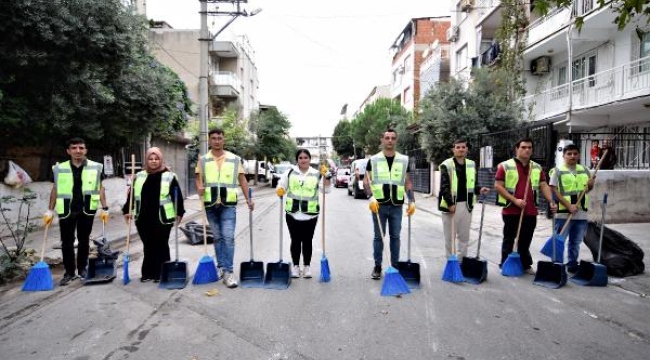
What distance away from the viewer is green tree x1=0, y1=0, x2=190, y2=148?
817 centimetres

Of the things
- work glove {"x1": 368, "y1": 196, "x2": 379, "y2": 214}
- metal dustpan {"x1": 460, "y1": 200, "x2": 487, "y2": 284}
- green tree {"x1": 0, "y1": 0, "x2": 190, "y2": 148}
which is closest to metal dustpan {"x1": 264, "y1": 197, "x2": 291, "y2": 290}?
work glove {"x1": 368, "y1": 196, "x2": 379, "y2": 214}

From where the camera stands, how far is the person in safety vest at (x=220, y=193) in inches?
231

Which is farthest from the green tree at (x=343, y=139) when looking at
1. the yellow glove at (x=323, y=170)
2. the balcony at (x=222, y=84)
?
the yellow glove at (x=323, y=170)

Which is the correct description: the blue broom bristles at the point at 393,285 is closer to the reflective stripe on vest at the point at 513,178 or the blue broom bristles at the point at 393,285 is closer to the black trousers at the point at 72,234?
the reflective stripe on vest at the point at 513,178

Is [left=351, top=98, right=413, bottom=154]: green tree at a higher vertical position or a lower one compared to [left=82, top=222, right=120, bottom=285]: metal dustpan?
higher

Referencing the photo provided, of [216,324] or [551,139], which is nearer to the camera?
[216,324]

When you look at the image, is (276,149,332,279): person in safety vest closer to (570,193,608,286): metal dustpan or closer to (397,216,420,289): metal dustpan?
(397,216,420,289): metal dustpan

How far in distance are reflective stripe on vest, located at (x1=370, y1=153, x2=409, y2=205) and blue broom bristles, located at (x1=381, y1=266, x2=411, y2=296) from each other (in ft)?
3.22

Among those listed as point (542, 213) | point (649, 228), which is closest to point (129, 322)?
point (649, 228)

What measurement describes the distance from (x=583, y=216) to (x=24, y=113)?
9.75m

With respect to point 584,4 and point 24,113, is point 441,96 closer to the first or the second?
point 584,4

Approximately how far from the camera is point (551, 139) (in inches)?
497

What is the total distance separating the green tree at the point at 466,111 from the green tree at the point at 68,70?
11.1 meters

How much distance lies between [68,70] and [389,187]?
7.02 meters
